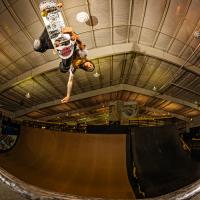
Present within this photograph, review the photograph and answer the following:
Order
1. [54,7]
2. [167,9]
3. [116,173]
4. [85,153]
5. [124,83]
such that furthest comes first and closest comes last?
[85,153] → [116,173] → [124,83] → [167,9] → [54,7]

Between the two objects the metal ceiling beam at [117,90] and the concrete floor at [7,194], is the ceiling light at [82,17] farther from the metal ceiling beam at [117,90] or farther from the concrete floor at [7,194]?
the concrete floor at [7,194]

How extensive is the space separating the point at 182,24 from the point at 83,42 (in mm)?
392

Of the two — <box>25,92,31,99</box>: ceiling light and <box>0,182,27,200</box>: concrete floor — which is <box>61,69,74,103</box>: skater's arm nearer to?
<box>25,92,31,99</box>: ceiling light

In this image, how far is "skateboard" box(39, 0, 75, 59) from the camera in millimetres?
620

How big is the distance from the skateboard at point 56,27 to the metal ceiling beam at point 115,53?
0.10 m

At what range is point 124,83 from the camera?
0.87 meters

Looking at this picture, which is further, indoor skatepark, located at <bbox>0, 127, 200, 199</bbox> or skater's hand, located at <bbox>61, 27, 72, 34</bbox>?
indoor skatepark, located at <bbox>0, 127, 200, 199</bbox>

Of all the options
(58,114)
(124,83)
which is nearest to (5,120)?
(58,114)

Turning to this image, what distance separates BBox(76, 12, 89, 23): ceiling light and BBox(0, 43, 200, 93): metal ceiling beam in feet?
0.36

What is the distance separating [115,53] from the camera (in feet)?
2.62

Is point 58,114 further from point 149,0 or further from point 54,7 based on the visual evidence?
point 149,0

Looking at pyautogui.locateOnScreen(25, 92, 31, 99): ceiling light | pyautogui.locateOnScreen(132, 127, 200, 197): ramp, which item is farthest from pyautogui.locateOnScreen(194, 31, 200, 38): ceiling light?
pyautogui.locateOnScreen(25, 92, 31, 99): ceiling light

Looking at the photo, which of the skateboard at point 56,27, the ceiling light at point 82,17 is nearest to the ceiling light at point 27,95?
the skateboard at point 56,27

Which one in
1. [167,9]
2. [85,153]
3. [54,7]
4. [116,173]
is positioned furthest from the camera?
[85,153]
